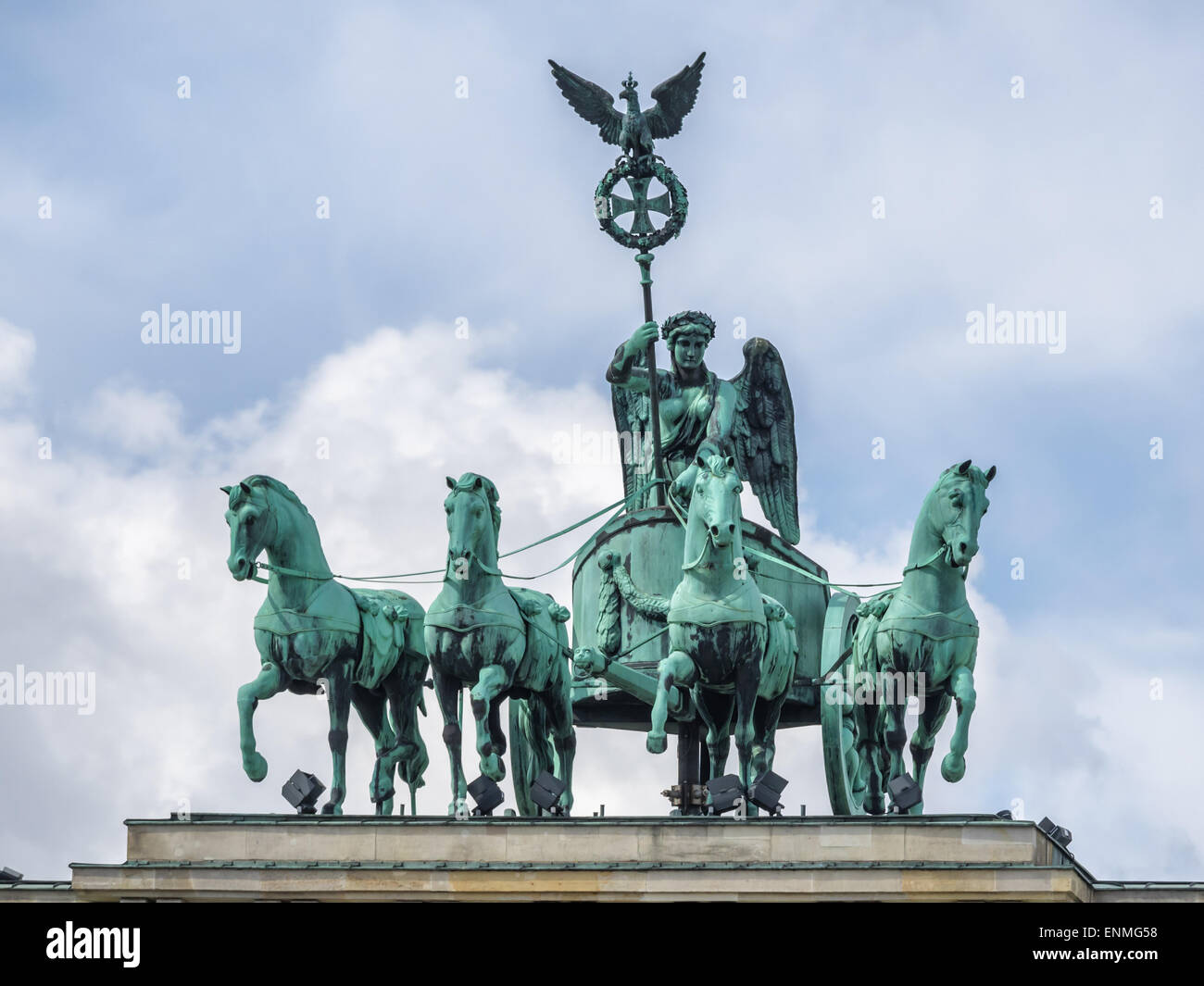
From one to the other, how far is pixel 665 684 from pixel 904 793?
2642mm

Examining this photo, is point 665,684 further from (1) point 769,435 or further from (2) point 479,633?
(1) point 769,435

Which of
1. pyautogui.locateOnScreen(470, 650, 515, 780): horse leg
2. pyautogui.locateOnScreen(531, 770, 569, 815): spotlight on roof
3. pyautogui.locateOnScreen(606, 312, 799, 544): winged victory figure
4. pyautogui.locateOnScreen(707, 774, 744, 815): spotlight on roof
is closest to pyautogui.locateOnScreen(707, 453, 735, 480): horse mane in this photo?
pyautogui.locateOnScreen(707, 774, 744, 815): spotlight on roof

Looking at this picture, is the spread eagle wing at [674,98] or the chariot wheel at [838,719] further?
the spread eagle wing at [674,98]

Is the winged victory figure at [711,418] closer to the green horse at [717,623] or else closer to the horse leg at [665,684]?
the green horse at [717,623]

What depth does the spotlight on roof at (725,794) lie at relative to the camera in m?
39.7

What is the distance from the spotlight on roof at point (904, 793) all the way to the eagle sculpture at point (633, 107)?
28.8 feet

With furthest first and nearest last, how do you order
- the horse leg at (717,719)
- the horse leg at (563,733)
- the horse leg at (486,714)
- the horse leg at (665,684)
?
the horse leg at (563,733) → the horse leg at (717,719) → the horse leg at (486,714) → the horse leg at (665,684)

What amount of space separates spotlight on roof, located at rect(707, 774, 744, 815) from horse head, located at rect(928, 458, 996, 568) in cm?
310

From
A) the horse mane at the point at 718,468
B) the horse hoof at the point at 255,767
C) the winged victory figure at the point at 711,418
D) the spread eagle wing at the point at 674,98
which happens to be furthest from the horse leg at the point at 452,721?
the spread eagle wing at the point at 674,98

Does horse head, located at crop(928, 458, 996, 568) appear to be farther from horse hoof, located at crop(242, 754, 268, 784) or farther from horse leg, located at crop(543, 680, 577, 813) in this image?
horse hoof, located at crop(242, 754, 268, 784)

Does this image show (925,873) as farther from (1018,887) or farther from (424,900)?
(424,900)

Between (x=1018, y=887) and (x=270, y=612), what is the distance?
836 cm
